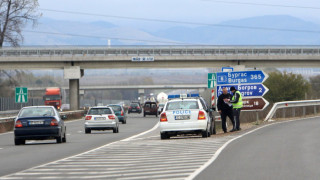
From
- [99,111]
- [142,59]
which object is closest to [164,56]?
[142,59]

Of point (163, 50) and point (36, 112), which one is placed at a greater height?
point (163, 50)

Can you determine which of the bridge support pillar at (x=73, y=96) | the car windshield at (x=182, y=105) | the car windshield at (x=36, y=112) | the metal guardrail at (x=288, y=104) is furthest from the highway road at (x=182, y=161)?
the bridge support pillar at (x=73, y=96)

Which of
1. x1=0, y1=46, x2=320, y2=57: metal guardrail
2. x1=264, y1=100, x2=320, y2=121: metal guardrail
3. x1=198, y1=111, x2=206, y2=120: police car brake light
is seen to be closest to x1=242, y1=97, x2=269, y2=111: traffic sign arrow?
x1=264, y1=100, x2=320, y2=121: metal guardrail

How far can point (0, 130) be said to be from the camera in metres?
42.7

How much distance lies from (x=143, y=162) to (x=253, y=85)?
21.7m

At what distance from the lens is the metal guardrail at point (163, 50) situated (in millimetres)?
80312

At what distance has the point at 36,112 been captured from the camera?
27.5 m

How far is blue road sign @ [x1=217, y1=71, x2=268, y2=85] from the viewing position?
3784 cm

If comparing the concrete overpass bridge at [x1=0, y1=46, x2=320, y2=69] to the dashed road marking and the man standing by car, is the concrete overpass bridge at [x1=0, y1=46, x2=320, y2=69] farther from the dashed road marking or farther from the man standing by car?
the dashed road marking

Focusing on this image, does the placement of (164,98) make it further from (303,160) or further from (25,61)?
(303,160)

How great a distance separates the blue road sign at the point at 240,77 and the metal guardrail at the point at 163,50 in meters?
42.1

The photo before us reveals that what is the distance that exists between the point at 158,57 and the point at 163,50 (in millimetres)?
1713

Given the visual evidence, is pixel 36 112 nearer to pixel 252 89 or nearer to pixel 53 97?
pixel 252 89

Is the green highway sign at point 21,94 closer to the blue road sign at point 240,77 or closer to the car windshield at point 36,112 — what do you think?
the blue road sign at point 240,77
